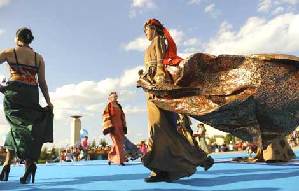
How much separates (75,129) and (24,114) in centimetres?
1783

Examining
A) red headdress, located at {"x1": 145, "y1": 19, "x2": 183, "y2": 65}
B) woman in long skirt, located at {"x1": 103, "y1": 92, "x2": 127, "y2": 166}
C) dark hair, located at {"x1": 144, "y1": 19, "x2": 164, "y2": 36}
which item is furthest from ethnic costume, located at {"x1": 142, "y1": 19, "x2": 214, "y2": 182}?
woman in long skirt, located at {"x1": 103, "y1": 92, "x2": 127, "y2": 166}

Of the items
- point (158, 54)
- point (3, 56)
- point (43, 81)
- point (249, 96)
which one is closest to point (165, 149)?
point (158, 54)

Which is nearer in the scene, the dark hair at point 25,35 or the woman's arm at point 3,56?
the woman's arm at point 3,56

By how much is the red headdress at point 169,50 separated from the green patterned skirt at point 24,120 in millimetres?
1777

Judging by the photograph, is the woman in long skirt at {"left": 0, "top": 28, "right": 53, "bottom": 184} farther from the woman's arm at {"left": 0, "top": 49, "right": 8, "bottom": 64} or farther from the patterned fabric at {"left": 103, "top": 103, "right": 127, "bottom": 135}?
the patterned fabric at {"left": 103, "top": 103, "right": 127, "bottom": 135}

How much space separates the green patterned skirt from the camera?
220 inches

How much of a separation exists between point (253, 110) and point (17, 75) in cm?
309

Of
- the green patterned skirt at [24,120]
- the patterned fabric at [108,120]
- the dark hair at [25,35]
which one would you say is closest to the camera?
the green patterned skirt at [24,120]

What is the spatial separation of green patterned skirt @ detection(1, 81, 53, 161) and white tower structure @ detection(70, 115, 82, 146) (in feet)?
56.9

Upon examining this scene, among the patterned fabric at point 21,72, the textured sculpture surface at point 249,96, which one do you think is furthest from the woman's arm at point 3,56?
the textured sculpture surface at point 249,96

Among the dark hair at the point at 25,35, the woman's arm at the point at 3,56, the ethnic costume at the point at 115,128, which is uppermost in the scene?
the dark hair at the point at 25,35

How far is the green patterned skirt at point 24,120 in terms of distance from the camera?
18.3 feet

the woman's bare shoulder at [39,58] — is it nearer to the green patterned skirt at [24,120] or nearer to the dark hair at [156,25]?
the green patterned skirt at [24,120]

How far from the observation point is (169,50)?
5.60 metres
